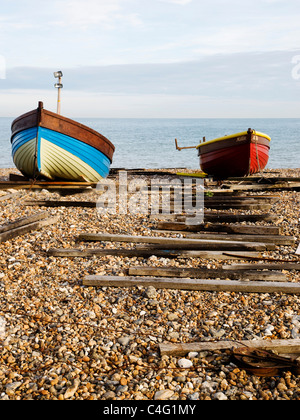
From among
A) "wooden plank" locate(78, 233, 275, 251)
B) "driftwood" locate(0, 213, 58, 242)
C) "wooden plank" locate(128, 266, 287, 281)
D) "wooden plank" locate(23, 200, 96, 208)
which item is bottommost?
"wooden plank" locate(128, 266, 287, 281)

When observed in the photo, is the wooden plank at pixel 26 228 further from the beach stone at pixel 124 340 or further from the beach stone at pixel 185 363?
the beach stone at pixel 185 363

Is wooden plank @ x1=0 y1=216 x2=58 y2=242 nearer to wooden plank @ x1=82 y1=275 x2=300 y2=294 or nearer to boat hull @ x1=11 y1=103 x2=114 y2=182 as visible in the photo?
wooden plank @ x1=82 y1=275 x2=300 y2=294

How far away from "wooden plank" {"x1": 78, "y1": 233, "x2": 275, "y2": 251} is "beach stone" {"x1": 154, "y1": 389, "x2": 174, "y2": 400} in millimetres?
3686

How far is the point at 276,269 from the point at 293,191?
8.48m

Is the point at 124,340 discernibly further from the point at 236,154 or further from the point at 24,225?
the point at 236,154

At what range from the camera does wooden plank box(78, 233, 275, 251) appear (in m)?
7.12

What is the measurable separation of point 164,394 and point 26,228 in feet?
17.1

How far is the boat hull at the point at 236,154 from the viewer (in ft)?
51.2

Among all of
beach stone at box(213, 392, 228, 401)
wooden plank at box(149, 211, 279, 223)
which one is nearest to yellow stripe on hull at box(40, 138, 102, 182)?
wooden plank at box(149, 211, 279, 223)

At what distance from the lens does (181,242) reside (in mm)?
7430

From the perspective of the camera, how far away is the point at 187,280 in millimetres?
5594
